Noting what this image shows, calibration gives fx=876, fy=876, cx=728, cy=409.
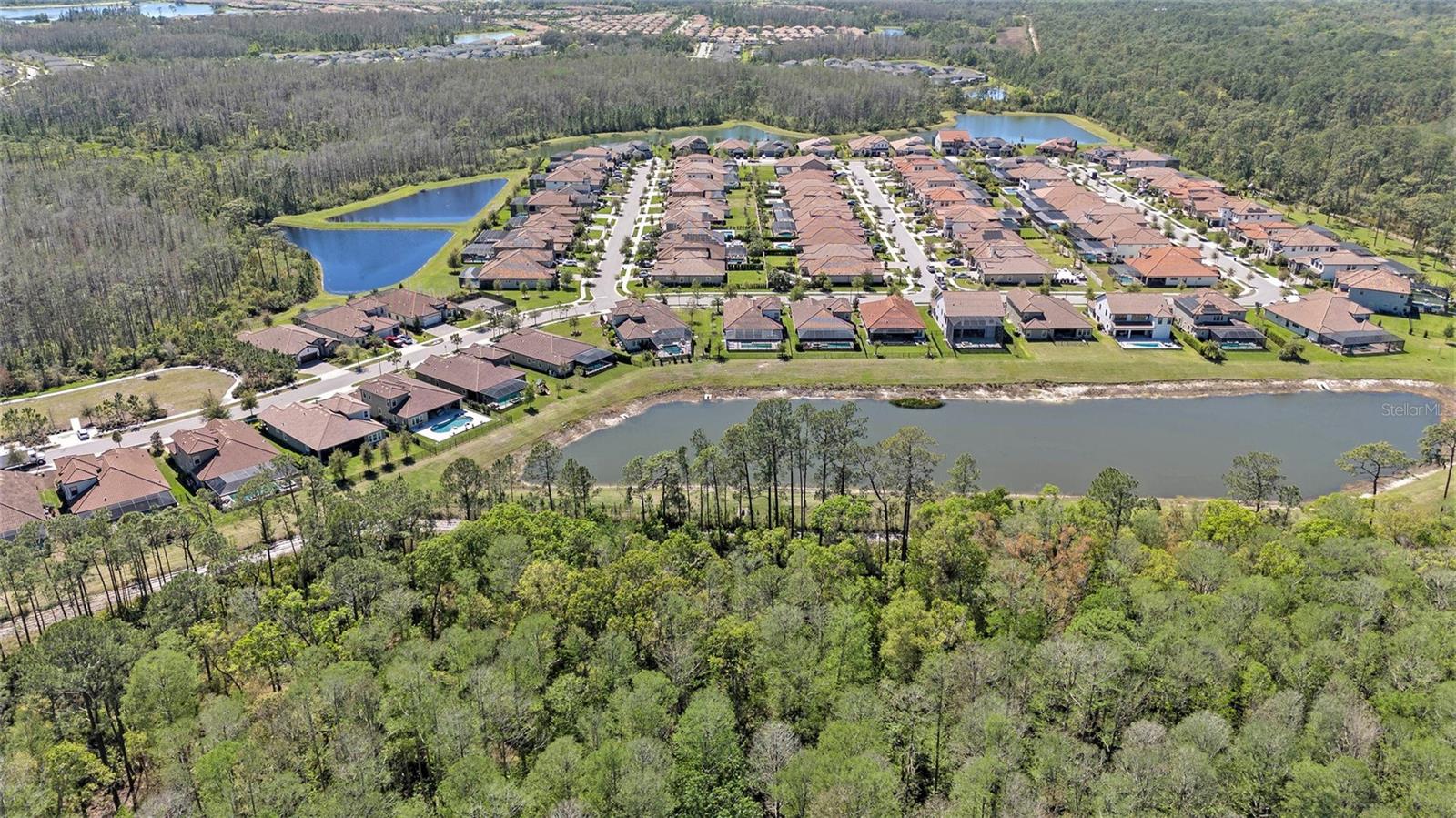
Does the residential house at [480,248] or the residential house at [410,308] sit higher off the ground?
the residential house at [480,248]

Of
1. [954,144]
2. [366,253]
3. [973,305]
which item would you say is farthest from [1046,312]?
[954,144]

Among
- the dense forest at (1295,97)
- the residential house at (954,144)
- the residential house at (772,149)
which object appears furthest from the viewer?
the residential house at (954,144)

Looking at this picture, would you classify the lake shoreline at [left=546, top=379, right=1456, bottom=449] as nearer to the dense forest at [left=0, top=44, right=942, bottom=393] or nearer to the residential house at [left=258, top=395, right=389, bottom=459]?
the residential house at [left=258, top=395, right=389, bottom=459]

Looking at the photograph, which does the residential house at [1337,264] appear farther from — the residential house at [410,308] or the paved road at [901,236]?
the residential house at [410,308]

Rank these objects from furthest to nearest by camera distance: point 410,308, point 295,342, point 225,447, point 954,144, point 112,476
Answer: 1. point 954,144
2. point 410,308
3. point 295,342
4. point 225,447
5. point 112,476

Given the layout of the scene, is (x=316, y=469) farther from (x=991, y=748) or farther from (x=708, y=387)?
(x=991, y=748)

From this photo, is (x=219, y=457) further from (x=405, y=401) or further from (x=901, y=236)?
(x=901, y=236)

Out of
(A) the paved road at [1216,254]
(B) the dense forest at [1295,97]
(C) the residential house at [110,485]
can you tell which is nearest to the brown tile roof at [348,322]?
(C) the residential house at [110,485]
